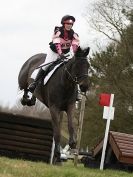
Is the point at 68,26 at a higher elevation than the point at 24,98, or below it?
higher

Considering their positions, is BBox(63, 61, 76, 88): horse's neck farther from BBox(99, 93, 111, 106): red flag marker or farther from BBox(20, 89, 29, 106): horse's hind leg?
BBox(99, 93, 111, 106): red flag marker

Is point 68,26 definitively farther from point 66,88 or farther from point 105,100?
point 105,100

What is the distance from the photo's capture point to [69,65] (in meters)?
9.16

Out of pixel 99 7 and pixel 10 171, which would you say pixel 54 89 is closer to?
pixel 10 171

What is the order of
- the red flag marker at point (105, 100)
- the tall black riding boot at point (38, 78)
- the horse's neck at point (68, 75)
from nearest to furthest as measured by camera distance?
the horse's neck at point (68, 75) < the tall black riding boot at point (38, 78) < the red flag marker at point (105, 100)

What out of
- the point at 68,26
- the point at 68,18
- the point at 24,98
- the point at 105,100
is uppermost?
the point at 68,18

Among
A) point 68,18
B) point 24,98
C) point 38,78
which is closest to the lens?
point 68,18

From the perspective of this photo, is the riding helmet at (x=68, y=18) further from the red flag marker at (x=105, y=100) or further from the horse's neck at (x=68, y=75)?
the red flag marker at (x=105, y=100)

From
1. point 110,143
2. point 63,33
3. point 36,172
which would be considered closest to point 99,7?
point 110,143

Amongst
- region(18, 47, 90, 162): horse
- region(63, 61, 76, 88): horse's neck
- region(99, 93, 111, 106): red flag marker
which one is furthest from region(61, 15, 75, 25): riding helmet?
region(99, 93, 111, 106): red flag marker

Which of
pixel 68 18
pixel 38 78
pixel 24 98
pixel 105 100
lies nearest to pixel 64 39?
pixel 68 18

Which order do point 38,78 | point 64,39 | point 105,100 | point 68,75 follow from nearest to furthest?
point 68,75
point 64,39
point 38,78
point 105,100

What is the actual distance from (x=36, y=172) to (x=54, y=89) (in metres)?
1.95

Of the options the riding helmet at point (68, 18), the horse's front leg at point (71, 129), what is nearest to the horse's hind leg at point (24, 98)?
the horse's front leg at point (71, 129)
